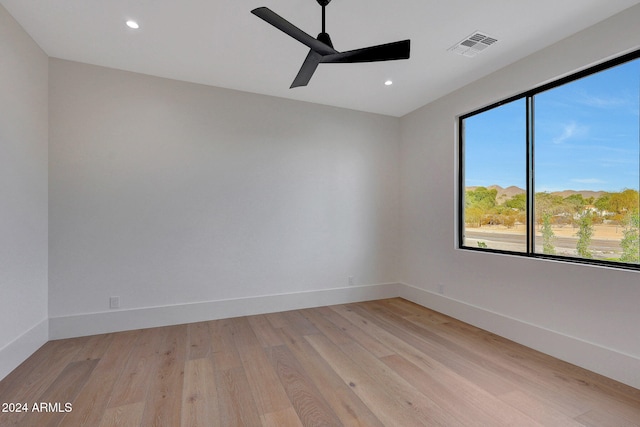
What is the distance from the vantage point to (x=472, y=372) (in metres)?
2.28

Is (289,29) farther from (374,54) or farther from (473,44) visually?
(473,44)

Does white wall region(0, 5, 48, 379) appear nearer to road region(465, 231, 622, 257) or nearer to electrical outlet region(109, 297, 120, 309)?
electrical outlet region(109, 297, 120, 309)

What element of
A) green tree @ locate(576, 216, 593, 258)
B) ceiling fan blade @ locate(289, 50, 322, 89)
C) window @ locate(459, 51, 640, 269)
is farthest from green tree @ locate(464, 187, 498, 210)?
ceiling fan blade @ locate(289, 50, 322, 89)

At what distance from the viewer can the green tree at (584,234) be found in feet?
8.07

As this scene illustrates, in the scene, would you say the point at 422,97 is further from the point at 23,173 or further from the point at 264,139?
the point at 23,173

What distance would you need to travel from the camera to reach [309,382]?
2141mm

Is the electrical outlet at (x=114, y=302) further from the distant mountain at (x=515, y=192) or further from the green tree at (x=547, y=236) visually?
the green tree at (x=547, y=236)

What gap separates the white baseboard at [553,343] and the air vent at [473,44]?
2596 mm

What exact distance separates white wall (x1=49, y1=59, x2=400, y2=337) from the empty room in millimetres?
24

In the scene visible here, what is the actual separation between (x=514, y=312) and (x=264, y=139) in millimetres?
3363

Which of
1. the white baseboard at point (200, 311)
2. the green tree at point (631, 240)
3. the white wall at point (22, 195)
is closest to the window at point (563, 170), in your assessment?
the green tree at point (631, 240)

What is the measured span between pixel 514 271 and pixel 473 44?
85.9 inches

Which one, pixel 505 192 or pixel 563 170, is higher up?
pixel 563 170

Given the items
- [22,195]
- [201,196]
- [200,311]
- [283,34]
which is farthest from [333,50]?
[200,311]
